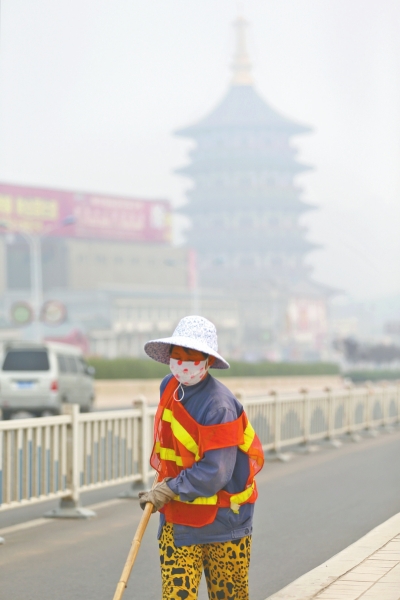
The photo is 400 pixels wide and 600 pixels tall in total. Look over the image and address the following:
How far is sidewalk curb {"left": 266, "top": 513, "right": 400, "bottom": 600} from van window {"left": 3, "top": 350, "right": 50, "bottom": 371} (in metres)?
18.9

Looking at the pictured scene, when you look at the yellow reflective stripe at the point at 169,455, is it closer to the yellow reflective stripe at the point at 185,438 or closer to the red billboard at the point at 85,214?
the yellow reflective stripe at the point at 185,438

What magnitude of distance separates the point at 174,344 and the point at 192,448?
43 cm

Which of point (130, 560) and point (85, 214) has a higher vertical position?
point (85, 214)

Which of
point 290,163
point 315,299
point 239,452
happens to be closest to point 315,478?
point 239,452

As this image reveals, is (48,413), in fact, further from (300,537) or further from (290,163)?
(290,163)

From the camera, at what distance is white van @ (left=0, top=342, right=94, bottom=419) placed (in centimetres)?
2728

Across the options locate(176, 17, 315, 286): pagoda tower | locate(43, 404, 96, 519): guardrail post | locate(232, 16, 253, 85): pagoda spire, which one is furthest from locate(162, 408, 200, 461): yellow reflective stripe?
locate(232, 16, 253, 85): pagoda spire

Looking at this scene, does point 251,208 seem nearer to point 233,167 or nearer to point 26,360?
point 233,167

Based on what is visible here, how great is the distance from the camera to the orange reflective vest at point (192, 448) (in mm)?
4844

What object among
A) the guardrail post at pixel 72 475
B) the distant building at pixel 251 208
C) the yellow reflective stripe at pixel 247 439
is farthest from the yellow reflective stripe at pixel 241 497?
the distant building at pixel 251 208

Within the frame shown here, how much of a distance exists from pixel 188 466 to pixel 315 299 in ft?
466

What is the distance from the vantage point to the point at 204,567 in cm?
511

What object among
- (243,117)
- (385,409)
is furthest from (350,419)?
(243,117)

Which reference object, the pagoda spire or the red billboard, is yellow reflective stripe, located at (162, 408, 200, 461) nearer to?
the red billboard
